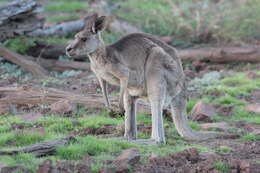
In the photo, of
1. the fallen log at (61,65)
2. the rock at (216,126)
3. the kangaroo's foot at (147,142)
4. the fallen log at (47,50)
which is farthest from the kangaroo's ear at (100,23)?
the fallen log at (47,50)

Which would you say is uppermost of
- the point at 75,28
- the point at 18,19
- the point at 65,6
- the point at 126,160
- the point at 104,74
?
the point at 65,6

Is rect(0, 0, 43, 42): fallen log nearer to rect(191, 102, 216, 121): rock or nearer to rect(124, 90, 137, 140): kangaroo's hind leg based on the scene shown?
rect(191, 102, 216, 121): rock

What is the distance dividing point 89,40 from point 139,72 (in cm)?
73

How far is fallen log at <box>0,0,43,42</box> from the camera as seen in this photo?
32.3 feet

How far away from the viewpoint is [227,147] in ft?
20.3

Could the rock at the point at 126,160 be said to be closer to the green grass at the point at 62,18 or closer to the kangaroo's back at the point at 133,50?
the kangaroo's back at the point at 133,50

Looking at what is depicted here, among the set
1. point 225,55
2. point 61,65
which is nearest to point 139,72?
point 61,65

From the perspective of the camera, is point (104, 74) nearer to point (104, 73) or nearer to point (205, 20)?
Result: point (104, 73)

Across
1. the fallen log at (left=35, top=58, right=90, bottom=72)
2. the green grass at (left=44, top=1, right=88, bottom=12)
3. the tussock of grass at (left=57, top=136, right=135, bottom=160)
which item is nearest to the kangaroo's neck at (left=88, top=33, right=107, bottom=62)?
the tussock of grass at (left=57, top=136, right=135, bottom=160)

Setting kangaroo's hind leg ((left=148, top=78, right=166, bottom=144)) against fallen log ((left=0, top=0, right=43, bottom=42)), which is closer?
kangaroo's hind leg ((left=148, top=78, right=166, bottom=144))

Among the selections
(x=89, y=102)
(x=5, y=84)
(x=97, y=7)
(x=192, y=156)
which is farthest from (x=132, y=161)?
(x=97, y=7)

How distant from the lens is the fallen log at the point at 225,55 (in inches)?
443

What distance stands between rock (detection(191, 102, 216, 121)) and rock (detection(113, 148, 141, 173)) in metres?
2.66

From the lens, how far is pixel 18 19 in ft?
33.5
